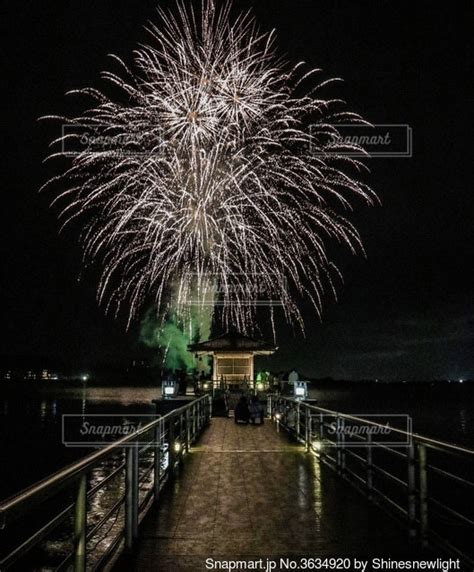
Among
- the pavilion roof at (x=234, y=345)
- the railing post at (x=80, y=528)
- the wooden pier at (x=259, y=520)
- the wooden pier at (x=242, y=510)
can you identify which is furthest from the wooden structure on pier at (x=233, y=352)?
the railing post at (x=80, y=528)

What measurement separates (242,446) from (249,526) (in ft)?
25.7

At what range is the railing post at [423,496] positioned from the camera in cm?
557

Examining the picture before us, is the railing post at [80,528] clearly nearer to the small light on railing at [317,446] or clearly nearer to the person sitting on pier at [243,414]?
the small light on railing at [317,446]

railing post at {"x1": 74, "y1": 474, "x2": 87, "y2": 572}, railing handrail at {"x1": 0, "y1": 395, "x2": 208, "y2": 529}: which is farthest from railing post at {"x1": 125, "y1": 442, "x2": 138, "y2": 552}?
railing post at {"x1": 74, "y1": 474, "x2": 87, "y2": 572}

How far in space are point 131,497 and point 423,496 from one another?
2.62 m

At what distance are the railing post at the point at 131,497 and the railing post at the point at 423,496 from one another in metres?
2.56

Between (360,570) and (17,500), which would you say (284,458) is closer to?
(360,570)

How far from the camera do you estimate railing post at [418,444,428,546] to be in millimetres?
5570

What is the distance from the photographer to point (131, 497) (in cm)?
579

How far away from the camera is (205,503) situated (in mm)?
7660

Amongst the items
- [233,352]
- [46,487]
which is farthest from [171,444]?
[233,352]

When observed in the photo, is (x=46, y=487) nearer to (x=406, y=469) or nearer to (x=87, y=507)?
(x=87, y=507)

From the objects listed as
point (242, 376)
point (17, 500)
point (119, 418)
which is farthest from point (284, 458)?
point (119, 418)

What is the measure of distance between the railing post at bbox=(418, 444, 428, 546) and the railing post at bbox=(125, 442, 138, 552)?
2.56 metres
